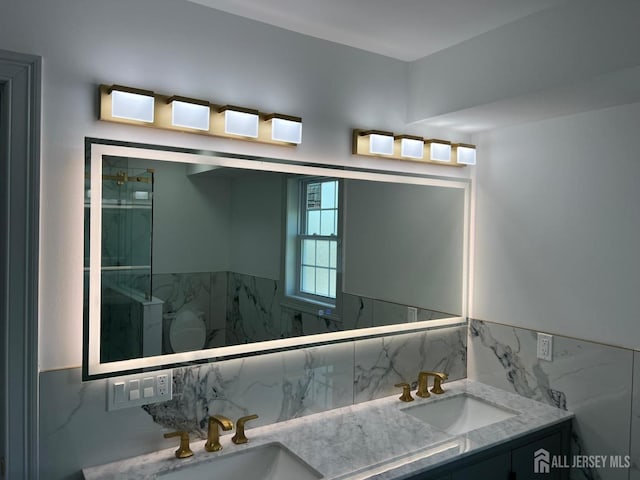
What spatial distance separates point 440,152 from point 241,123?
1.15 metres

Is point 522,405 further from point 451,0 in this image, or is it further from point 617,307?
point 451,0

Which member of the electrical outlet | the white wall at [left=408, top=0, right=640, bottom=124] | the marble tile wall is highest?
the white wall at [left=408, top=0, right=640, bottom=124]

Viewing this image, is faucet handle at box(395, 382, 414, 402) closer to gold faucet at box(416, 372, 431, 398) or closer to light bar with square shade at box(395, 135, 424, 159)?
gold faucet at box(416, 372, 431, 398)

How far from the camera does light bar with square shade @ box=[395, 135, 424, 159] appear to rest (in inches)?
98.2

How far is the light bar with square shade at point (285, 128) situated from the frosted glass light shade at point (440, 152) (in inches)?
32.4

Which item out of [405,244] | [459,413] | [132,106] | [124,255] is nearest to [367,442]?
[459,413]

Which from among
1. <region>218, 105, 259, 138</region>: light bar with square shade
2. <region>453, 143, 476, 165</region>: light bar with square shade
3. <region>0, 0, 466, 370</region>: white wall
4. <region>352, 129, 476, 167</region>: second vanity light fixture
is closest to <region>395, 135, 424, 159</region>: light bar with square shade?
<region>352, 129, 476, 167</region>: second vanity light fixture

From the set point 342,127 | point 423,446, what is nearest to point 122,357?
point 423,446

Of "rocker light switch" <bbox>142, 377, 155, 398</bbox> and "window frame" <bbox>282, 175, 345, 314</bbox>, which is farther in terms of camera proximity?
"window frame" <bbox>282, 175, 345, 314</bbox>

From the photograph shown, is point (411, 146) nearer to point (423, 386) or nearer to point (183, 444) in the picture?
point (423, 386)

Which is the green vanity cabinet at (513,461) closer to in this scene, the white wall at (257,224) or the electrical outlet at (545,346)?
the electrical outlet at (545,346)

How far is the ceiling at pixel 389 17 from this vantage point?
1925 millimetres

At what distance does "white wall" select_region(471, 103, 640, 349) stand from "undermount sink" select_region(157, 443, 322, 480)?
1389 mm

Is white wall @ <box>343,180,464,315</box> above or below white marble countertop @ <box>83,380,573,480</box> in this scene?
above
